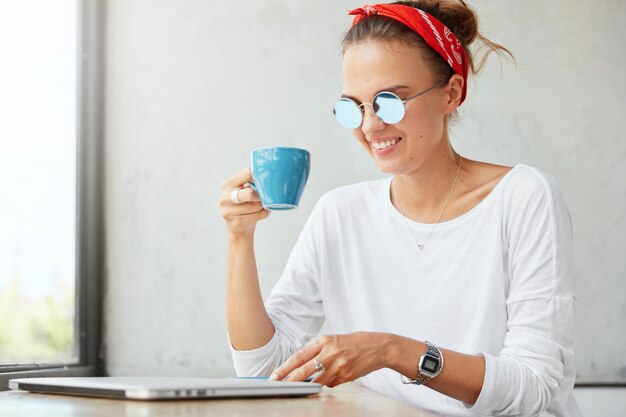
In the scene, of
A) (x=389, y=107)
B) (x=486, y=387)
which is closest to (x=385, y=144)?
(x=389, y=107)

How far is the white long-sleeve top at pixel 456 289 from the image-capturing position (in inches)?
54.1

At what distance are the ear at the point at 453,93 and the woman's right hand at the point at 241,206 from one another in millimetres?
553

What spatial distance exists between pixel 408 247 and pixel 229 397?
3.03 feet

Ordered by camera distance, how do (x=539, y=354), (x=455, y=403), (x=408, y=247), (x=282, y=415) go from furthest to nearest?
1. (x=408, y=247)
2. (x=455, y=403)
3. (x=539, y=354)
4. (x=282, y=415)

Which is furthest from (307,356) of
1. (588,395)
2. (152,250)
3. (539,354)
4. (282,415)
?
(588,395)

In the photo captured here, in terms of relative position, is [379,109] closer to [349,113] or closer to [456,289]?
[349,113]

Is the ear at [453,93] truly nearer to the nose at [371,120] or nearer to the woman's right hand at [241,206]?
the nose at [371,120]

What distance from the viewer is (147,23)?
8.01ft

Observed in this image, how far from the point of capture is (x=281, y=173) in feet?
3.92

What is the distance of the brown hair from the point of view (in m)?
1.64

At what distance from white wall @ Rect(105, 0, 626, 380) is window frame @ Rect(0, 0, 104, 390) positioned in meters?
0.04

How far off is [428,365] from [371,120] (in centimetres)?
61

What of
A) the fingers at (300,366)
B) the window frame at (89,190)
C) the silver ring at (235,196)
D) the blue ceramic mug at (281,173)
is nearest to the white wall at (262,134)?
the window frame at (89,190)

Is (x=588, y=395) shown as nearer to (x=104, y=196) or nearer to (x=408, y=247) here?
(x=408, y=247)
